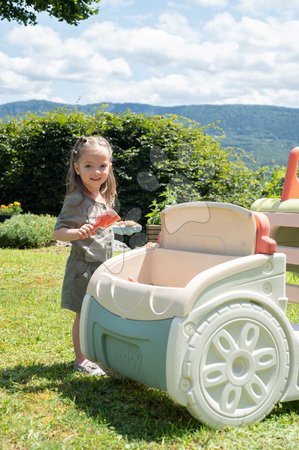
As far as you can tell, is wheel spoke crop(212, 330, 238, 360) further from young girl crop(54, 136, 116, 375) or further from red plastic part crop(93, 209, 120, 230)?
young girl crop(54, 136, 116, 375)

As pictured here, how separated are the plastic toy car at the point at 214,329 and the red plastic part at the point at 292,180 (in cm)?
136

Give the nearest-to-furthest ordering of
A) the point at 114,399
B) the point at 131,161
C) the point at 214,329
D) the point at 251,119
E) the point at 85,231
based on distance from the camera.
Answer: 1. the point at 214,329
2. the point at 114,399
3. the point at 85,231
4. the point at 131,161
5. the point at 251,119

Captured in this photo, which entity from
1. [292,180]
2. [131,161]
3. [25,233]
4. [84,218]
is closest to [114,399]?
[84,218]

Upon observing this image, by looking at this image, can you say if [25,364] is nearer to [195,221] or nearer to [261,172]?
[195,221]

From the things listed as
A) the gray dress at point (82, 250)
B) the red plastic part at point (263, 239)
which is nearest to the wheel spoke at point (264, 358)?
the red plastic part at point (263, 239)

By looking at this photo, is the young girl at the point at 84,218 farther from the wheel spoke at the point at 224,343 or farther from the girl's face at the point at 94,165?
the wheel spoke at the point at 224,343

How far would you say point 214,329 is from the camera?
2.39 meters

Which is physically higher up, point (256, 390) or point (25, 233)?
point (256, 390)

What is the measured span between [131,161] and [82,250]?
7.73m

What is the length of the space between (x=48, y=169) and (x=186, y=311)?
973 centimetres

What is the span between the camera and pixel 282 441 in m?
2.42

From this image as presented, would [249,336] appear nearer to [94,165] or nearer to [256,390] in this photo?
[256,390]

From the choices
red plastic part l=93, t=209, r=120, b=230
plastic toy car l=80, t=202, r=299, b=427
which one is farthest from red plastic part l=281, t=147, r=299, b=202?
red plastic part l=93, t=209, r=120, b=230

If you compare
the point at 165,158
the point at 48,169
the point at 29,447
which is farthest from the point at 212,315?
the point at 48,169
